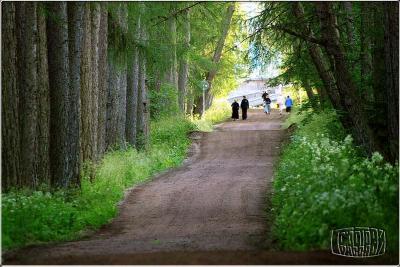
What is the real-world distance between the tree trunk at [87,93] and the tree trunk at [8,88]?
412cm

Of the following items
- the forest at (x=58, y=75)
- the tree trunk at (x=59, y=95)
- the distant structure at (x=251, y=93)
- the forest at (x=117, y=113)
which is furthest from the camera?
the distant structure at (x=251, y=93)

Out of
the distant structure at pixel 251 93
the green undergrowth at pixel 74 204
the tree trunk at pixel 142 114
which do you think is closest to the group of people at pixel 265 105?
the tree trunk at pixel 142 114

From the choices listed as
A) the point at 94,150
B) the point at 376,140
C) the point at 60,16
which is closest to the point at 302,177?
the point at 376,140

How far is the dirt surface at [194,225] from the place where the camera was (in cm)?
812

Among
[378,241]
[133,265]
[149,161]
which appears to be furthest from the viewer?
[149,161]

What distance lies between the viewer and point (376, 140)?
12.9m

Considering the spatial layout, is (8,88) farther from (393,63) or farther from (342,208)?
(393,63)

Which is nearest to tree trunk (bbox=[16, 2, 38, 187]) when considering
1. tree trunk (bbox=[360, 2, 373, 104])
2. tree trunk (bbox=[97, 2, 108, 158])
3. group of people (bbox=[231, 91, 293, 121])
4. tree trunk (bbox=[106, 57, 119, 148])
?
tree trunk (bbox=[97, 2, 108, 158])

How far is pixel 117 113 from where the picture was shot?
22891 millimetres

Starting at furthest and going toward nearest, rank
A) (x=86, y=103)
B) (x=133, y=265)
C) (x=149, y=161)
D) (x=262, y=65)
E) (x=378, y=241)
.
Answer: (x=149, y=161)
(x=86, y=103)
(x=262, y=65)
(x=378, y=241)
(x=133, y=265)

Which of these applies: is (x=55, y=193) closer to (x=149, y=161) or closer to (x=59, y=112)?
(x=59, y=112)

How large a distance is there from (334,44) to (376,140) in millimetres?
2111

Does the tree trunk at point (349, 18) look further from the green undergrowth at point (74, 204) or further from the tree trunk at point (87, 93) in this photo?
the green undergrowth at point (74, 204)

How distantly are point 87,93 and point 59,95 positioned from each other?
2.66 meters
